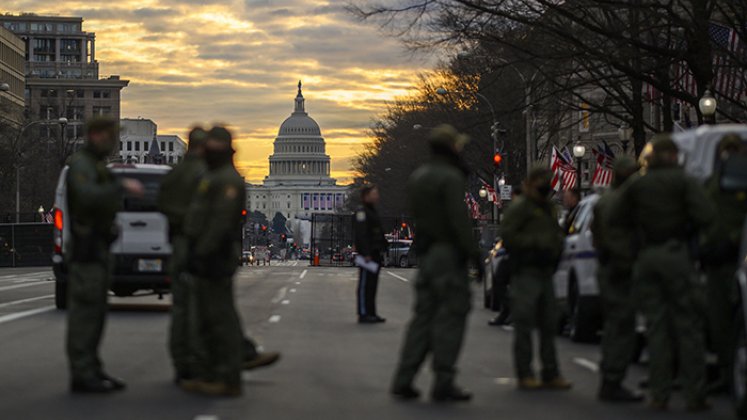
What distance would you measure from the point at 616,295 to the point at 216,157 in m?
3.31

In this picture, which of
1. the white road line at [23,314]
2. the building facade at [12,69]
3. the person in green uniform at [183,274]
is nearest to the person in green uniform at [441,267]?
the person in green uniform at [183,274]

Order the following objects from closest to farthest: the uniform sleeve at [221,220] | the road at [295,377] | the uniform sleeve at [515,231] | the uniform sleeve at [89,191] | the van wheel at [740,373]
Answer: the van wheel at [740,373] → the road at [295,377] → the uniform sleeve at [221,220] → the uniform sleeve at [89,191] → the uniform sleeve at [515,231]

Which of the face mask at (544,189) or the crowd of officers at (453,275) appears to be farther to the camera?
the face mask at (544,189)

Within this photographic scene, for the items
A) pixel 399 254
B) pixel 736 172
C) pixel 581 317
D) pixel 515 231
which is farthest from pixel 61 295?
pixel 399 254

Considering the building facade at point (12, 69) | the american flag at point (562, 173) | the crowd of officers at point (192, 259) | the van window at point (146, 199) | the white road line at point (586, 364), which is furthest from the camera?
the building facade at point (12, 69)

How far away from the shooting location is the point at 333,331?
2005 centimetres

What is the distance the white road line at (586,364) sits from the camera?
48.8 feet

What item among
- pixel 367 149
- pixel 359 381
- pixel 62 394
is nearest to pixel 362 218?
pixel 359 381

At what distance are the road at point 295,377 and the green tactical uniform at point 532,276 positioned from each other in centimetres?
36

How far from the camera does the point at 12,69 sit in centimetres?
13200

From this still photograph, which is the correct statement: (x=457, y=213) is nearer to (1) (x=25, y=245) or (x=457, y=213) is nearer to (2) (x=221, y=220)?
(2) (x=221, y=220)

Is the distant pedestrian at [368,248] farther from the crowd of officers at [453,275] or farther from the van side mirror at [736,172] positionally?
the van side mirror at [736,172]

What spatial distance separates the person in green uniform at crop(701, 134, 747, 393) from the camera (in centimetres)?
1169

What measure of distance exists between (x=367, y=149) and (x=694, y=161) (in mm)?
107600
